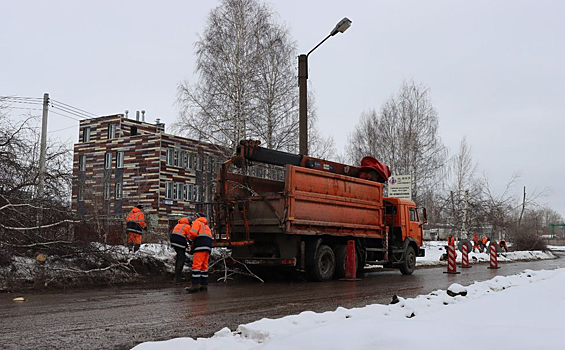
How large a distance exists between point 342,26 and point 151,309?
1114 centimetres

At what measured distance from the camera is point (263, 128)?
79.1 ft

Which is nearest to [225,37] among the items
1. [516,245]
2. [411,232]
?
[411,232]

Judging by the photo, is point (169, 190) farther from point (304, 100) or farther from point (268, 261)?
point (268, 261)

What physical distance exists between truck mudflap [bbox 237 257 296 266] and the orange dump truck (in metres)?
0.02

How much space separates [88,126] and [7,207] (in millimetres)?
33034

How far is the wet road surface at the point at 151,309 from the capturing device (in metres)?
5.76

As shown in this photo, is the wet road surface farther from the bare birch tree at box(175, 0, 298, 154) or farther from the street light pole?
the bare birch tree at box(175, 0, 298, 154)

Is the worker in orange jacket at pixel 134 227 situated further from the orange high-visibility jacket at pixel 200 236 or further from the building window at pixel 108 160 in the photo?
the building window at pixel 108 160

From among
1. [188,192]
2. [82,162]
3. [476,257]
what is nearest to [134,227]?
[476,257]

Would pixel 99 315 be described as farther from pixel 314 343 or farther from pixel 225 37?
pixel 225 37

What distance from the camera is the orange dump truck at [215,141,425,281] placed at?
41.2ft

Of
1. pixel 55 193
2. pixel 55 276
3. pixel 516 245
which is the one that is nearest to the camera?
pixel 55 276

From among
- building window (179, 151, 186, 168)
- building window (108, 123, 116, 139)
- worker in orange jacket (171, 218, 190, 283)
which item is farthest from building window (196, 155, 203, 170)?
worker in orange jacket (171, 218, 190, 283)

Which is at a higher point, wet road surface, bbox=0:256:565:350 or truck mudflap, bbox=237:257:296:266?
truck mudflap, bbox=237:257:296:266
